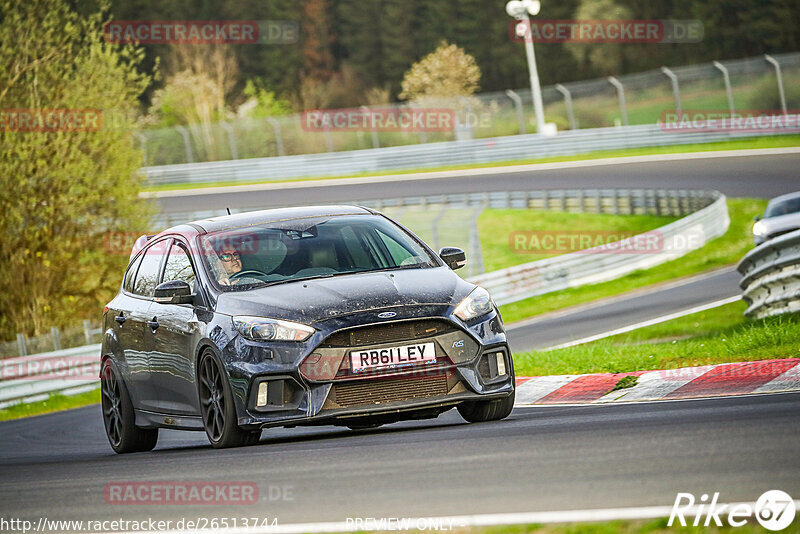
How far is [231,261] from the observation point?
30.6ft

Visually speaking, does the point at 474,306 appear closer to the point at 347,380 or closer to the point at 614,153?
the point at 347,380

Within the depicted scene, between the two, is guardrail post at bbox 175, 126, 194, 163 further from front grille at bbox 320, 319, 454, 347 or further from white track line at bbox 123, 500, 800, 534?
white track line at bbox 123, 500, 800, 534

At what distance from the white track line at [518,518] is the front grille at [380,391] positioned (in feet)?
8.89

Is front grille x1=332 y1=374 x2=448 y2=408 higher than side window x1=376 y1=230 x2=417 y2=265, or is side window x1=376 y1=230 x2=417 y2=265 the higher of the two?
side window x1=376 y1=230 x2=417 y2=265

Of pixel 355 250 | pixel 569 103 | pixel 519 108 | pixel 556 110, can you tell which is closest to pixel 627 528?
pixel 355 250

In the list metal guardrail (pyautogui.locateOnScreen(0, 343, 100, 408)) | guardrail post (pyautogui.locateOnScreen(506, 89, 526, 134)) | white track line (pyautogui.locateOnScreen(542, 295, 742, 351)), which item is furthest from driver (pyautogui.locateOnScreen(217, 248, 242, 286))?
guardrail post (pyautogui.locateOnScreen(506, 89, 526, 134))

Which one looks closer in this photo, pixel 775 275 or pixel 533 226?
pixel 775 275

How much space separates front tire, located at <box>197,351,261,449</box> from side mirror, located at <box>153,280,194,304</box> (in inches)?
20.0

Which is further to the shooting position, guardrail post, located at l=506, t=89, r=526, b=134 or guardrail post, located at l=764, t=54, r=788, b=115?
guardrail post, located at l=506, t=89, r=526, b=134

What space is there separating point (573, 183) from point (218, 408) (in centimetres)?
3363

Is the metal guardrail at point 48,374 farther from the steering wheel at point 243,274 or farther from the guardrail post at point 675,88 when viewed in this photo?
the guardrail post at point 675,88

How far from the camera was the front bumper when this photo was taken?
26.9 ft

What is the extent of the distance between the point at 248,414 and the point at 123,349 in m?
2.51

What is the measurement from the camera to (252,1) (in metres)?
105
